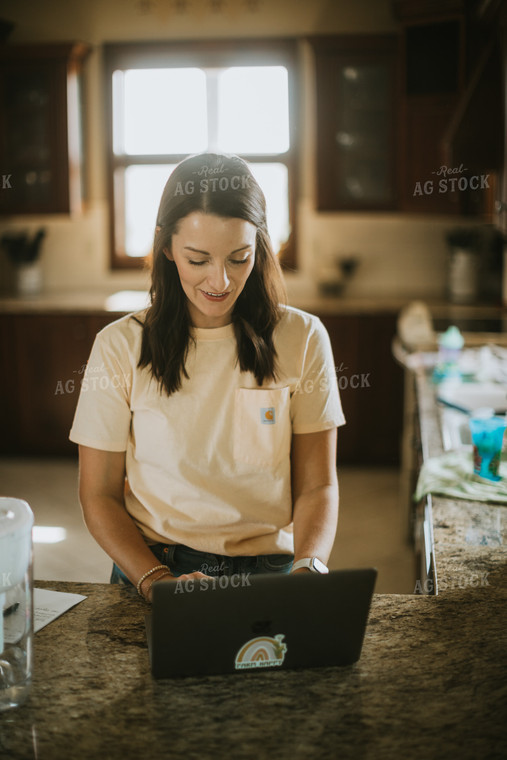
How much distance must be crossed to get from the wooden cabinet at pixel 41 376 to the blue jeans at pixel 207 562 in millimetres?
3023

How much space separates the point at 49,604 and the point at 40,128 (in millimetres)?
4039

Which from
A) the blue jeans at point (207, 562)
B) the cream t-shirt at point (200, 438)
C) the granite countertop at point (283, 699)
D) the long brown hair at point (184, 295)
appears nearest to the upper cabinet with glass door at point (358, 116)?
the long brown hair at point (184, 295)

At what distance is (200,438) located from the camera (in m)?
1.48

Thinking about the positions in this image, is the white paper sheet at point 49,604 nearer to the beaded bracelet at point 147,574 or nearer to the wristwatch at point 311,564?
the beaded bracelet at point 147,574

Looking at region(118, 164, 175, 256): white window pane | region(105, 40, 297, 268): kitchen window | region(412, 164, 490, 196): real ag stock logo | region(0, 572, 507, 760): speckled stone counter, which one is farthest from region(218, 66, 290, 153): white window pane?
region(0, 572, 507, 760): speckled stone counter

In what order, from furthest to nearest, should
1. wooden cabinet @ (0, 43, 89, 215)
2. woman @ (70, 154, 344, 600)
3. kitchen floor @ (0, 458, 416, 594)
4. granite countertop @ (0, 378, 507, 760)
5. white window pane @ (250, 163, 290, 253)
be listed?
white window pane @ (250, 163, 290, 253), wooden cabinet @ (0, 43, 89, 215), kitchen floor @ (0, 458, 416, 594), woman @ (70, 154, 344, 600), granite countertop @ (0, 378, 507, 760)

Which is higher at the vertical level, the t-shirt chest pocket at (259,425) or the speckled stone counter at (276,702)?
the t-shirt chest pocket at (259,425)

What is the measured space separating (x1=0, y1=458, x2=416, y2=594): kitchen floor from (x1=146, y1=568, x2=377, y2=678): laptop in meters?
1.85

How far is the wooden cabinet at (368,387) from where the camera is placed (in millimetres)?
4301

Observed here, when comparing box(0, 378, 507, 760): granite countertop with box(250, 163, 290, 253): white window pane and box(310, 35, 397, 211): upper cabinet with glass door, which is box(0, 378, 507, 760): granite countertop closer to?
box(310, 35, 397, 211): upper cabinet with glass door

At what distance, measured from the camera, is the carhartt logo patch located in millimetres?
1495

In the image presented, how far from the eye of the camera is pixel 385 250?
481 centimetres

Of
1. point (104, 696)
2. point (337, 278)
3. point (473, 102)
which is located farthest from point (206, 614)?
point (337, 278)

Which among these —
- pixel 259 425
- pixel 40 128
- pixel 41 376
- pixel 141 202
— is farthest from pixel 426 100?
pixel 259 425
